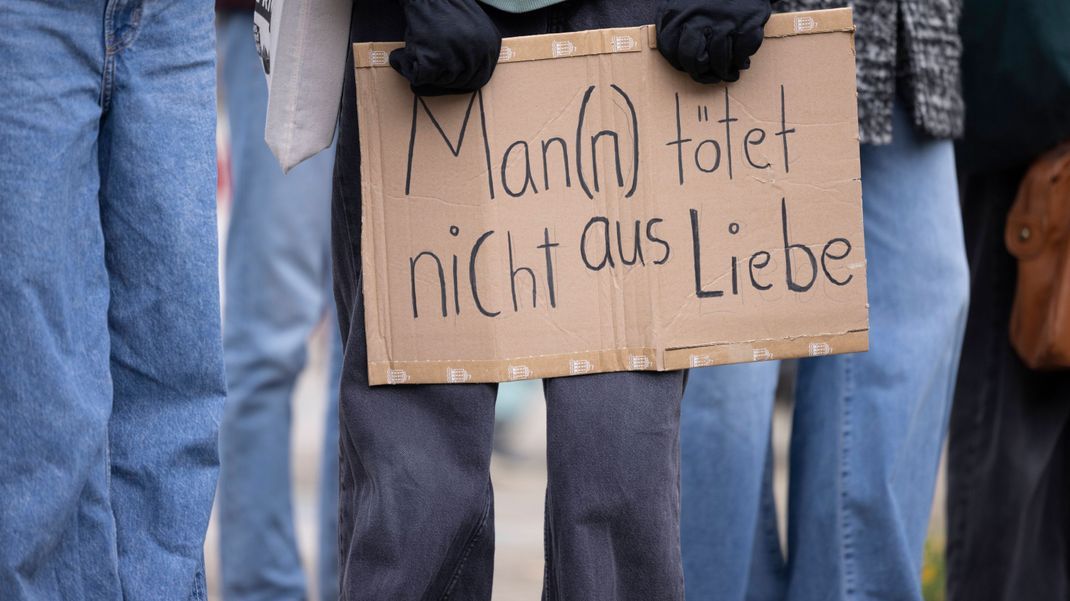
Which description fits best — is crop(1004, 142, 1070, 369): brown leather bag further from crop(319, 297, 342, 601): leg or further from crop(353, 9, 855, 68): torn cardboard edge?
crop(319, 297, 342, 601): leg

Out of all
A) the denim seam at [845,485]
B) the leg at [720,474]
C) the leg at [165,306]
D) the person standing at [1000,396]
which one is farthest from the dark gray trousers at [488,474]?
the person standing at [1000,396]

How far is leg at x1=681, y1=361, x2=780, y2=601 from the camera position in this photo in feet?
8.87

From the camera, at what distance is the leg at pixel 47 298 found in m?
2.01

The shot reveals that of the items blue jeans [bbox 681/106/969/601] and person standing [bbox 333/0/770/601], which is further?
blue jeans [bbox 681/106/969/601]

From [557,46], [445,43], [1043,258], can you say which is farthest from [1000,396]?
[445,43]

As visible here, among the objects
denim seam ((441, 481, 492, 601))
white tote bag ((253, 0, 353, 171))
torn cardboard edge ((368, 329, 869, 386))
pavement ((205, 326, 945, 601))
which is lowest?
pavement ((205, 326, 945, 601))

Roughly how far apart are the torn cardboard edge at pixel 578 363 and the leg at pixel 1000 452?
114cm

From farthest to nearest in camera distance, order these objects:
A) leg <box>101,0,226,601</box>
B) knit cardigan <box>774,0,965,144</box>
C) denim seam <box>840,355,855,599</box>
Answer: denim seam <box>840,355,855,599</box> < knit cardigan <box>774,0,965,144</box> < leg <box>101,0,226,601</box>

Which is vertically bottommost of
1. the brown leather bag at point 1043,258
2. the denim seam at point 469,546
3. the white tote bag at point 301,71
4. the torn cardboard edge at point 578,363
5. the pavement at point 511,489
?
the pavement at point 511,489

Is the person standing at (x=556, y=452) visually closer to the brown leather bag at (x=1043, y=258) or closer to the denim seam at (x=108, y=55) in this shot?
the denim seam at (x=108, y=55)

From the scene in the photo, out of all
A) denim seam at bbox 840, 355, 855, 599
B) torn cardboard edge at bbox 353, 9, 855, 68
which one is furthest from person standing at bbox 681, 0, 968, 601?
torn cardboard edge at bbox 353, 9, 855, 68

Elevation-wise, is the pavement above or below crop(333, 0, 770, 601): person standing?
below

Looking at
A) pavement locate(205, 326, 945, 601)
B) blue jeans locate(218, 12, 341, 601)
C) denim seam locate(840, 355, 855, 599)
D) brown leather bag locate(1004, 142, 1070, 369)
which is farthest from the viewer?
pavement locate(205, 326, 945, 601)

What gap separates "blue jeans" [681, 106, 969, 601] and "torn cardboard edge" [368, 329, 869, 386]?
570mm
